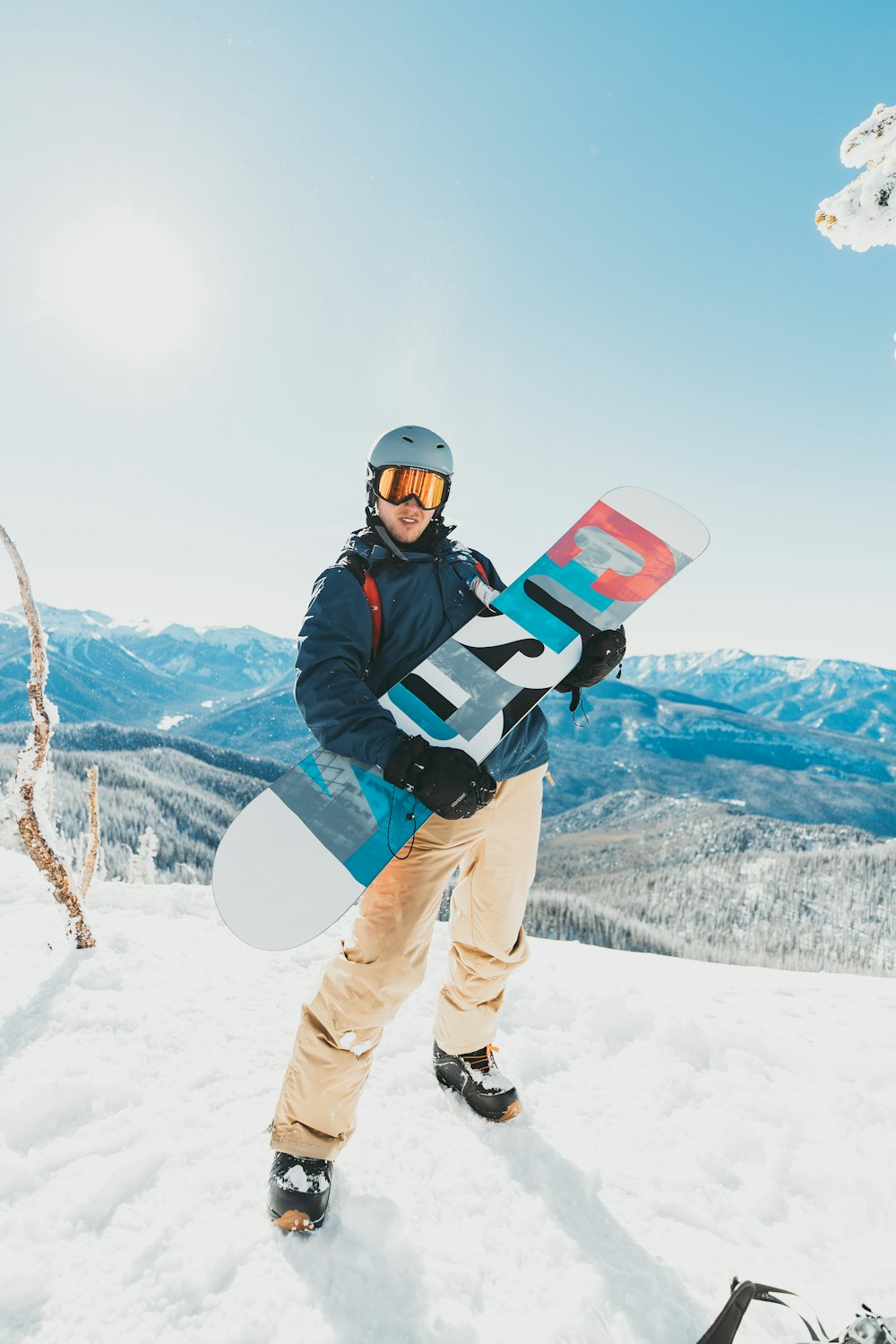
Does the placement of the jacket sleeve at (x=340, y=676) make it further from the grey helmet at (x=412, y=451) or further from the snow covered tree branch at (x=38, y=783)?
the snow covered tree branch at (x=38, y=783)

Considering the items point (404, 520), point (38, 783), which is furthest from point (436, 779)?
point (38, 783)

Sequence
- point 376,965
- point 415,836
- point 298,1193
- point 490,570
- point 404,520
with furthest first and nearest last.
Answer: point 490,570 → point 404,520 → point 415,836 → point 376,965 → point 298,1193

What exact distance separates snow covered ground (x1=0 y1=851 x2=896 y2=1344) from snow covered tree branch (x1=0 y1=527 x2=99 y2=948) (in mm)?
387

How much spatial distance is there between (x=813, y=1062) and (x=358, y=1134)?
259 cm

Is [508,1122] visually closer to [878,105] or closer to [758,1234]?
[758,1234]

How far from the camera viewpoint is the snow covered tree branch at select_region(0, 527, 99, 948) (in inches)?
169

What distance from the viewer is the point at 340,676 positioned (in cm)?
245

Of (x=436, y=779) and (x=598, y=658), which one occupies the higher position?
(x=598, y=658)

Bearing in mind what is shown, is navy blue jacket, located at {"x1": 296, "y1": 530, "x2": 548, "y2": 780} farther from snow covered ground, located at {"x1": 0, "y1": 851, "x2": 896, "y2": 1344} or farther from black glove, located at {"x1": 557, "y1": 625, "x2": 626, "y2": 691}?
snow covered ground, located at {"x1": 0, "y1": 851, "x2": 896, "y2": 1344}

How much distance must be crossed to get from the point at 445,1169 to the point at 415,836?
142 centimetres

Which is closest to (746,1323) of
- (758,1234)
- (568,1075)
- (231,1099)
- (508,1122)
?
(758,1234)

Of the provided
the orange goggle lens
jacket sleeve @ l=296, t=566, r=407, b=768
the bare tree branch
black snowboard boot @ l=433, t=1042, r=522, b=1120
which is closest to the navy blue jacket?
jacket sleeve @ l=296, t=566, r=407, b=768

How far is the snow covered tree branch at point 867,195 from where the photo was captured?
12.8 ft

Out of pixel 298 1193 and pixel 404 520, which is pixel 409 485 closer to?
pixel 404 520
